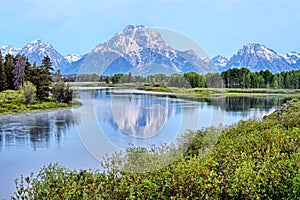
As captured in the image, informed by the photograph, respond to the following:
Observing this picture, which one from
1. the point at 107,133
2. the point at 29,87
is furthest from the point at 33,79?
the point at 107,133

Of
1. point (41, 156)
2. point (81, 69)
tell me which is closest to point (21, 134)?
point (41, 156)

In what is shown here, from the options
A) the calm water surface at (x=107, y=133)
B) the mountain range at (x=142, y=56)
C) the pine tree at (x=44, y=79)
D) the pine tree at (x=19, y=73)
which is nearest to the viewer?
the calm water surface at (x=107, y=133)

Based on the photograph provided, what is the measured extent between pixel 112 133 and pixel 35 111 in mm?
23477

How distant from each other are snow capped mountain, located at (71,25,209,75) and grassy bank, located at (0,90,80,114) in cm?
2229

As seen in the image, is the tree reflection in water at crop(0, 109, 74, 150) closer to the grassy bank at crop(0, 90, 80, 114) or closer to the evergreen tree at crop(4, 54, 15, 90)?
the grassy bank at crop(0, 90, 80, 114)

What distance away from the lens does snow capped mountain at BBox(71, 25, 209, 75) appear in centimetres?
550

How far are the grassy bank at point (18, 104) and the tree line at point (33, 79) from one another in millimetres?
851

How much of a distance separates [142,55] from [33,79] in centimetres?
2896

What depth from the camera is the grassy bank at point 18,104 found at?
2639 cm

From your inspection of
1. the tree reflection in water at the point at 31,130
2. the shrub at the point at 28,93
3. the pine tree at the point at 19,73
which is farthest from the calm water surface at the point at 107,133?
the pine tree at the point at 19,73

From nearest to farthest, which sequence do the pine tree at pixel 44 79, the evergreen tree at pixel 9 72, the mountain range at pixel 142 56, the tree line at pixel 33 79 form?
1. the mountain range at pixel 142 56
2. the tree line at pixel 33 79
3. the pine tree at pixel 44 79
4. the evergreen tree at pixel 9 72

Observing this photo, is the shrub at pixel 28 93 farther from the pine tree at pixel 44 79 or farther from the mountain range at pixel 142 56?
the mountain range at pixel 142 56

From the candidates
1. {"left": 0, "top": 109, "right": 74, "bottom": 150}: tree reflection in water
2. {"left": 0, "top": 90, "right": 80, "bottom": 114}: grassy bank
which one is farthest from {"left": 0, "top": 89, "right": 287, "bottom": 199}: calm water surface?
{"left": 0, "top": 90, "right": 80, "bottom": 114}: grassy bank

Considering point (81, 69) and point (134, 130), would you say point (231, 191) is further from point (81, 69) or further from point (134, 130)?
point (81, 69)
